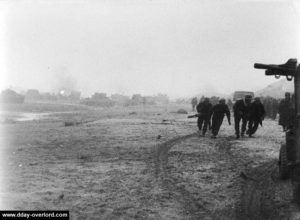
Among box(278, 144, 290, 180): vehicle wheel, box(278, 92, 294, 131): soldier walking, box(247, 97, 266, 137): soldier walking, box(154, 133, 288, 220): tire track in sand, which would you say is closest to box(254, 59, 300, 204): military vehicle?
box(278, 144, 290, 180): vehicle wheel

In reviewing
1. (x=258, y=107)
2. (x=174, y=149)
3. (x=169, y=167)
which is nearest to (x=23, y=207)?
(x=169, y=167)

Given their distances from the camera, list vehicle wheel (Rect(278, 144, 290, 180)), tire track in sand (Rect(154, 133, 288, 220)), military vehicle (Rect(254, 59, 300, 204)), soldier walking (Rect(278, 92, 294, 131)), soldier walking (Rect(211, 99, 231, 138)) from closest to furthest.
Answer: military vehicle (Rect(254, 59, 300, 204)) < tire track in sand (Rect(154, 133, 288, 220)) < vehicle wheel (Rect(278, 144, 290, 180)) < soldier walking (Rect(211, 99, 231, 138)) < soldier walking (Rect(278, 92, 294, 131))

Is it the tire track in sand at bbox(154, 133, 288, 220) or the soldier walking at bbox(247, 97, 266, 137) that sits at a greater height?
the soldier walking at bbox(247, 97, 266, 137)

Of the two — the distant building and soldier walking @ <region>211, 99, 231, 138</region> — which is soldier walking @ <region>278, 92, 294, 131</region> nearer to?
soldier walking @ <region>211, 99, 231, 138</region>

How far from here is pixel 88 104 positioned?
74.6 m

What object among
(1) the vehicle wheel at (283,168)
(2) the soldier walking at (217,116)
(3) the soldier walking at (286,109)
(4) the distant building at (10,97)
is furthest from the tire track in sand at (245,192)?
(4) the distant building at (10,97)

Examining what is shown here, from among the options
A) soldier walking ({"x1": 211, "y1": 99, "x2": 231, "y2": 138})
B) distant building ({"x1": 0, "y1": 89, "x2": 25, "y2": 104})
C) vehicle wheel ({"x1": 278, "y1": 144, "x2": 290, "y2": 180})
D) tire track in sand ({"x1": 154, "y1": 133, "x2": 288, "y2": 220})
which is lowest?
tire track in sand ({"x1": 154, "y1": 133, "x2": 288, "y2": 220})

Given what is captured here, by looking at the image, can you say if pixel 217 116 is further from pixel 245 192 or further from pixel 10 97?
pixel 10 97

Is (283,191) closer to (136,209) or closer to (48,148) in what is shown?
(136,209)

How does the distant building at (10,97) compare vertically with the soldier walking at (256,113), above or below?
above

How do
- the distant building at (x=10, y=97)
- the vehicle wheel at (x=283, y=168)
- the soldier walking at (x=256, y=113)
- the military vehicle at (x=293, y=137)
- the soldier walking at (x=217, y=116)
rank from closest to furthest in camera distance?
the military vehicle at (x=293, y=137), the vehicle wheel at (x=283, y=168), the soldier walking at (x=256, y=113), the soldier walking at (x=217, y=116), the distant building at (x=10, y=97)

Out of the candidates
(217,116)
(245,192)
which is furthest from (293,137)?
(217,116)

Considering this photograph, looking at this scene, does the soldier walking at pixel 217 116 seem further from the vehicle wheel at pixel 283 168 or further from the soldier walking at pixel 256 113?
the vehicle wheel at pixel 283 168

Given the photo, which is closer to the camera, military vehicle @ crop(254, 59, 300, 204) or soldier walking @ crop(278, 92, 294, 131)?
military vehicle @ crop(254, 59, 300, 204)
